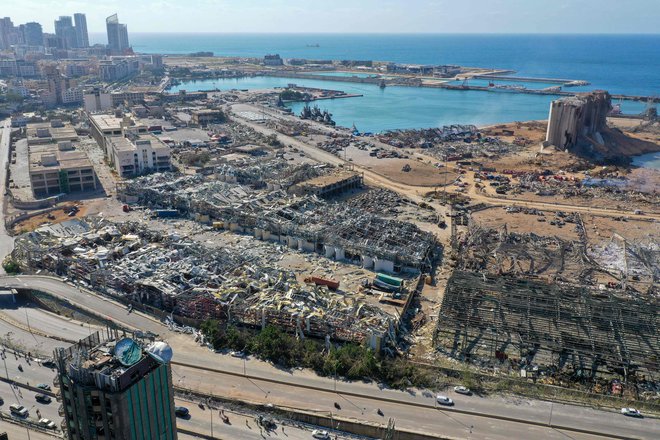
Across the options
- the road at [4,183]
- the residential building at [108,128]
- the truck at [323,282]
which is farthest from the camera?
the residential building at [108,128]

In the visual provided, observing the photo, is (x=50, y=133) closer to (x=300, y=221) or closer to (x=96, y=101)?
(x=96, y=101)

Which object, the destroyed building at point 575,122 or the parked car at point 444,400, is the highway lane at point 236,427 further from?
the destroyed building at point 575,122

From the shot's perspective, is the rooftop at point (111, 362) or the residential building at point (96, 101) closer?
the rooftop at point (111, 362)

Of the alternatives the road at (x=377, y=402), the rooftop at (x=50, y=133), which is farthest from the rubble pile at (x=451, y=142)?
the road at (x=377, y=402)

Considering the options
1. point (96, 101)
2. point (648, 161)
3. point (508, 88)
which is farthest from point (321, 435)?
point (508, 88)

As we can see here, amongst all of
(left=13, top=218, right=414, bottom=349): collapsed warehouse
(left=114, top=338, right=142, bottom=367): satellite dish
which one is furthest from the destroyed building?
(left=114, top=338, right=142, bottom=367): satellite dish

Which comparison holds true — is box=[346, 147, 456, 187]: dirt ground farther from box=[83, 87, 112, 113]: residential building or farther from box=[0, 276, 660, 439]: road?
box=[83, 87, 112, 113]: residential building

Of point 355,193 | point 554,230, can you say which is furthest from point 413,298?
point 355,193
